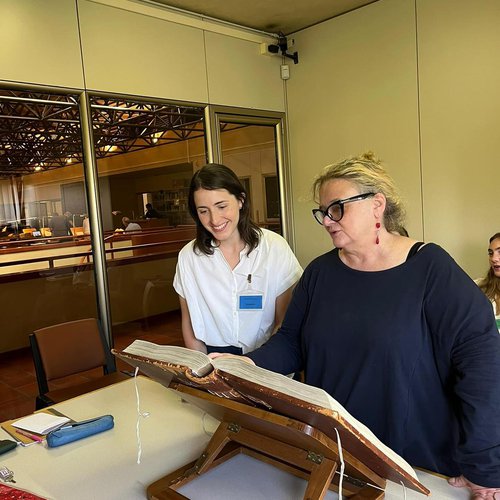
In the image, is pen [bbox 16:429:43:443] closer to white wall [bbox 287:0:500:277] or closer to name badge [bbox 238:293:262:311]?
name badge [bbox 238:293:262:311]

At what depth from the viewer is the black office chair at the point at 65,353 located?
8.45 feet

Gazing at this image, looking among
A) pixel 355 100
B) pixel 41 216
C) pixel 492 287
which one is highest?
pixel 355 100

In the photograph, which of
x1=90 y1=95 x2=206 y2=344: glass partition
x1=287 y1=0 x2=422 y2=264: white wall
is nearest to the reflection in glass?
x1=287 y1=0 x2=422 y2=264: white wall

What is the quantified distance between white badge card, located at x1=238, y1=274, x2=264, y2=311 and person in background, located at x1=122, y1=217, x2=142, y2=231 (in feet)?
7.68

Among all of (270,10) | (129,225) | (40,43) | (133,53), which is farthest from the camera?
(270,10)

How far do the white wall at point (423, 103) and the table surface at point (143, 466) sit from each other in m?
3.11

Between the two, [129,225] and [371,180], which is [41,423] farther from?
[129,225]

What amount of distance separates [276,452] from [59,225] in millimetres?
3095

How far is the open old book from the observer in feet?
2.81

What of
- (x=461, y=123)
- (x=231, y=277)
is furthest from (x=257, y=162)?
(x=231, y=277)

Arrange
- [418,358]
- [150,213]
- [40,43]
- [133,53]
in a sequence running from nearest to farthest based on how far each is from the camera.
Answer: [418,358], [40,43], [133,53], [150,213]

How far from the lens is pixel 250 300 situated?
2033 mm

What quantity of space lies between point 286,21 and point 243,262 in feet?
11.7

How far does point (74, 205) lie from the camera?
3.79m
